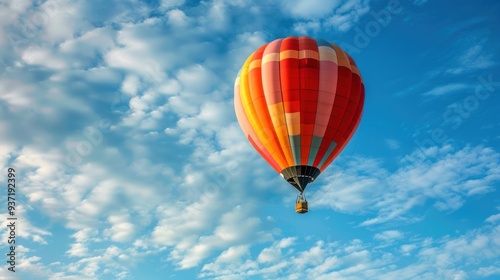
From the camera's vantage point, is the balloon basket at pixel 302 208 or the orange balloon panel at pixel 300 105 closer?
the balloon basket at pixel 302 208

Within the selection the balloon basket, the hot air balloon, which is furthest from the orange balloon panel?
the balloon basket

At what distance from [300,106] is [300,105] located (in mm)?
69

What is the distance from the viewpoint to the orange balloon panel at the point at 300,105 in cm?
4006

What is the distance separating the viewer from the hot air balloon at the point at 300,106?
40062mm

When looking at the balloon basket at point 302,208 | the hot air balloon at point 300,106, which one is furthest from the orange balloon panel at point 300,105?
the balloon basket at point 302,208

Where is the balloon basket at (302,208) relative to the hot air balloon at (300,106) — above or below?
below

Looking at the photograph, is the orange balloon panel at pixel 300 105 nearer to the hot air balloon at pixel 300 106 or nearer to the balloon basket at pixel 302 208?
the hot air balloon at pixel 300 106

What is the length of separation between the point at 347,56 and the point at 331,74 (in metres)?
3.02

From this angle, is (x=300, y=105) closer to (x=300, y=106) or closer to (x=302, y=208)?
(x=300, y=106)

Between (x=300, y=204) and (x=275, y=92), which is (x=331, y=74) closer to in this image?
(x=275, y=92)

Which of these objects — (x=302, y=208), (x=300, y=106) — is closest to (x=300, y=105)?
(x=300, y=106)

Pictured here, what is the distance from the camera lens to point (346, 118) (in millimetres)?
41188

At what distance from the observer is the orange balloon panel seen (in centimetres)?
4006

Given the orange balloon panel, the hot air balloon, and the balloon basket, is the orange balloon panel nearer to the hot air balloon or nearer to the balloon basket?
the hot air balloon
